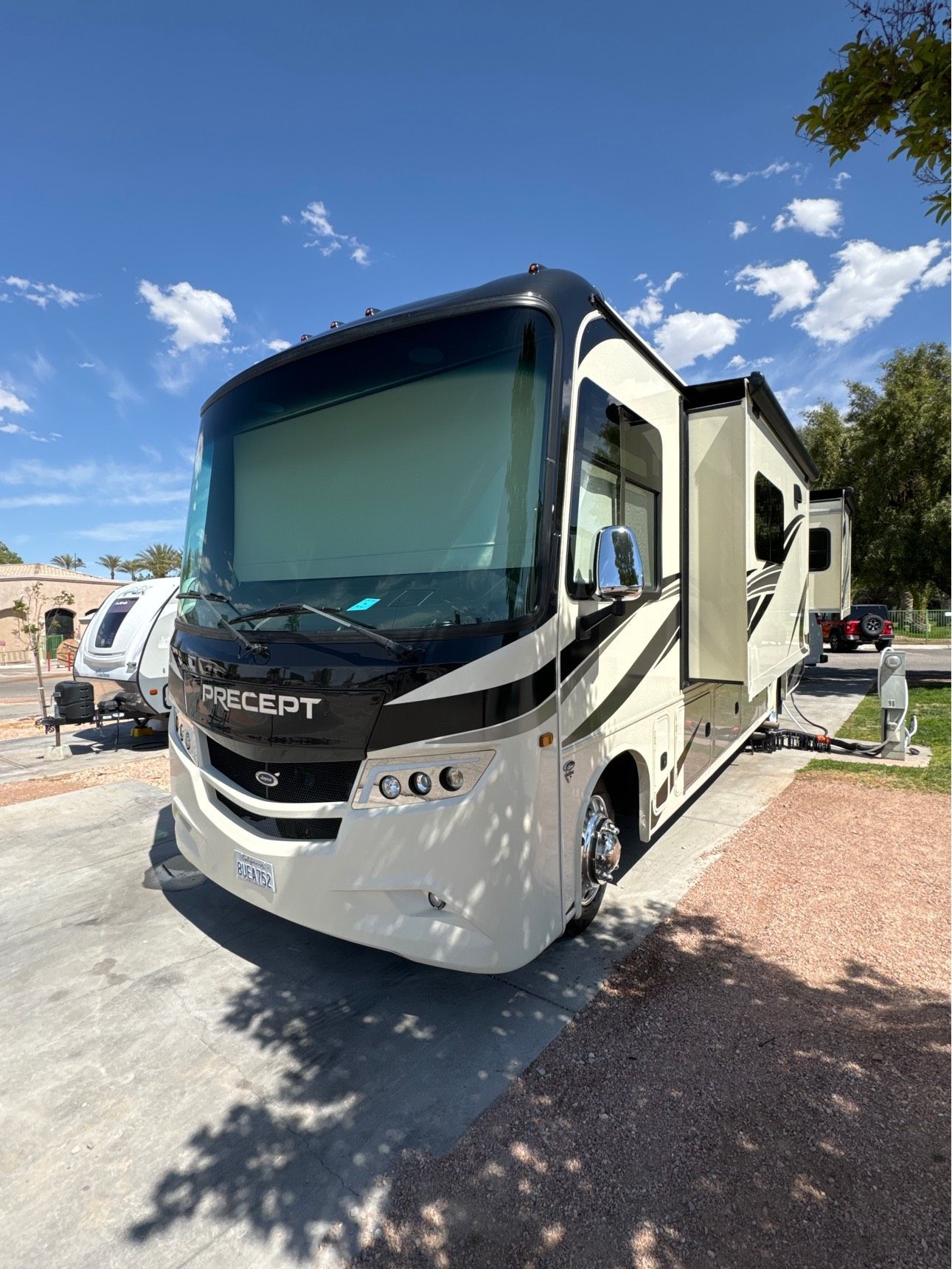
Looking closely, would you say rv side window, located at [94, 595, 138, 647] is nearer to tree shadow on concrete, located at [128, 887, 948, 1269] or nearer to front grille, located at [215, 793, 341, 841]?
front grille, located at [215, 793, 341, 841]

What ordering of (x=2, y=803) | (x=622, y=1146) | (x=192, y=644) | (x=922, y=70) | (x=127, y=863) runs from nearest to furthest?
(x=922, y=70) → (x=622, y=1146) → (x=192, y=644) → (x=127, y=863) → (x=2, y=803)

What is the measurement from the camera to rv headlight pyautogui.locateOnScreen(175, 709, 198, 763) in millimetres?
3531

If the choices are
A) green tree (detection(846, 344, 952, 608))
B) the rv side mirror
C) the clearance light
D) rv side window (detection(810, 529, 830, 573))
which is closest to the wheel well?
the rv side mirror

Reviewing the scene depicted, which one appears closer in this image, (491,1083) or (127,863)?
(491,1083)

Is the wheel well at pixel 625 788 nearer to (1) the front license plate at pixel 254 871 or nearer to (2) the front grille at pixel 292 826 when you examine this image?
(2) the front grille at pixel 292 826

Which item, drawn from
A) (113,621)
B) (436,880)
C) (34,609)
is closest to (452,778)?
(436,880)

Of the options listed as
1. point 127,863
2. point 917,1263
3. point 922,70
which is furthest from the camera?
point 127,863

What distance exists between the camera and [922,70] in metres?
2.04

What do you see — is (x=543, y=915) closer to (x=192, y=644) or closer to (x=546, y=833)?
(x=546, y=833)

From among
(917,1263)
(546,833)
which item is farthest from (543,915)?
(917,1263)

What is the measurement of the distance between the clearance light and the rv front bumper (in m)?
0.06

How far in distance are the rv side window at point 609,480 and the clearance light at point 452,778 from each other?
0.88 metres

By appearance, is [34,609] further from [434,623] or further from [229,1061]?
[434,623]

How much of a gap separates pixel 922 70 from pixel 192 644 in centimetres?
363
